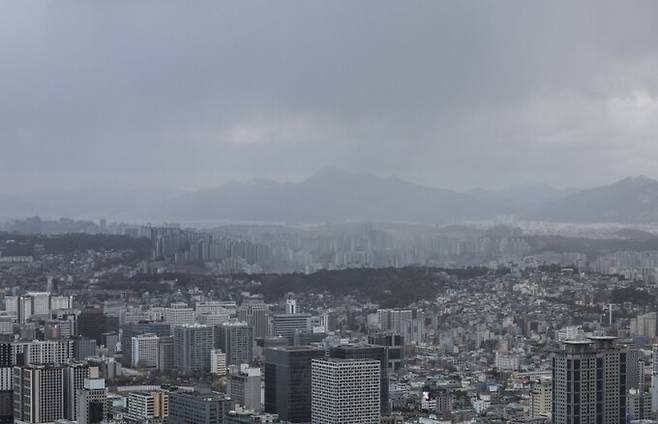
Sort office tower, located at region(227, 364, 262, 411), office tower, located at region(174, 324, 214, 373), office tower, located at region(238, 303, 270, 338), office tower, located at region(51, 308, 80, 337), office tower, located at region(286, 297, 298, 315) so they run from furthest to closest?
1. office tower, located at region(286, 297, 298, 315)
2. office tower, located at region(51, 308, 80, 337)
3. office tower, located at region(238, 303, 270, 338)
4. office tower, located at region(174, 324, 214, 373)
5. office tower, located at region(227, 364, 262, 411)

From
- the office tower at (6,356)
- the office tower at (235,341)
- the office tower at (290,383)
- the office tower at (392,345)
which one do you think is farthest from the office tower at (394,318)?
the office tower at (6,356)

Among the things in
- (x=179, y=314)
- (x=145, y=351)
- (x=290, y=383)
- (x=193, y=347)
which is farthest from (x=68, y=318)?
(x=290, y=383)

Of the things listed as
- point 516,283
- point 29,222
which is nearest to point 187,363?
point 516,283

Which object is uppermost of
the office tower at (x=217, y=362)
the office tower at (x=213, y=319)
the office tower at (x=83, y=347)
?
the office tower at (x=213, y=319)

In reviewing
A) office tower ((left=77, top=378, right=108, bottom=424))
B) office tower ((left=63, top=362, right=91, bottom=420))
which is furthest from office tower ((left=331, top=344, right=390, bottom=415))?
office tower ((left=63, top=362, right=91, bottom=420))

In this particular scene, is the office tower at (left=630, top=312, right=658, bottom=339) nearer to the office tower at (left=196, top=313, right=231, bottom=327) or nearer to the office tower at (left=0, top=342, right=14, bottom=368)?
the office tower at (left=196, top=313, right=231, bottom=327)

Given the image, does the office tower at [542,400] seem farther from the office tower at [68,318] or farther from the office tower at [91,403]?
the office tower at [68,318]

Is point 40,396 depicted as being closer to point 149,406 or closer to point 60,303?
point 149,406
